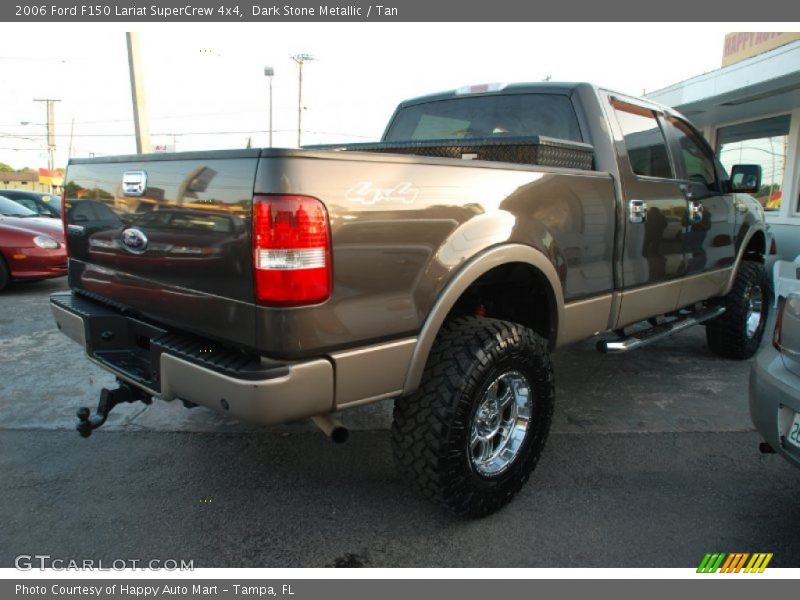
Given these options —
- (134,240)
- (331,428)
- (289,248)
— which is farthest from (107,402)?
(289,248)

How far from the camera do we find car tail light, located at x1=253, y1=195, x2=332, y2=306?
1.88 m

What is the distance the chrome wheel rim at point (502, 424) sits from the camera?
8.59 ft

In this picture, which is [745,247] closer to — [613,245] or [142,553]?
[613,245]

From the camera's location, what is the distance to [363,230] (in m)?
2.03

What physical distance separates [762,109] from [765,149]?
86 centimetres

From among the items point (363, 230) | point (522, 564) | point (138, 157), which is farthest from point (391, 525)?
point (138, 157)

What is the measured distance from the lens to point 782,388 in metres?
2.41

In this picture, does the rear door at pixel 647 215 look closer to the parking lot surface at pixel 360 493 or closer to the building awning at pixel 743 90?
the parking lot surface at pixel 360 493

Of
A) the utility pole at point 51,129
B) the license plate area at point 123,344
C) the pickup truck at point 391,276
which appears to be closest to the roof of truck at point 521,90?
the pickup truck at point 391,276

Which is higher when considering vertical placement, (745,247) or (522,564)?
(745,247)

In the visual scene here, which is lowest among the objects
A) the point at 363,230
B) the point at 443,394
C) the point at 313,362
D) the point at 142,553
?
the point at 142,553

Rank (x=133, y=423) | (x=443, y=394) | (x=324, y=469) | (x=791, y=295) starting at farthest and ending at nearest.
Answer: (x=133, y=423), (x=324, y=469), (x=791, y=295), (x=443, y=394)

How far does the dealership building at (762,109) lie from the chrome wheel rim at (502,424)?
22.7 ft

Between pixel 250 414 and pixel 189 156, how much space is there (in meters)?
1.00
